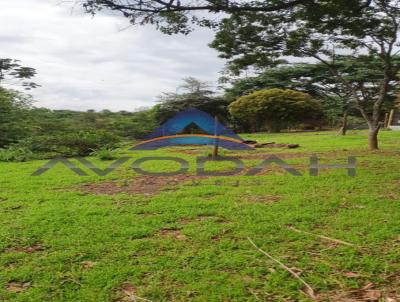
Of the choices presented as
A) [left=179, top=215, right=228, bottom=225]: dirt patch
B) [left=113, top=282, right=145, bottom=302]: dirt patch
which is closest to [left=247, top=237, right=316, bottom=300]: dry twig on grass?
[left=179, top=215, right=228, bottom=225]: dirt patch

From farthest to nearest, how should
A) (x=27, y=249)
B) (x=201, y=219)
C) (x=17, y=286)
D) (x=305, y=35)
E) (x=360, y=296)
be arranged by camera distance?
(x=305, y=35), (x=201, y=219), (x=27, y=249), (x=17, y=286), (x=360, y=296)

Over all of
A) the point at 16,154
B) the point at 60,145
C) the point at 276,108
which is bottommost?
the point at 16,154

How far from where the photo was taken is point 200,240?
3045 mm

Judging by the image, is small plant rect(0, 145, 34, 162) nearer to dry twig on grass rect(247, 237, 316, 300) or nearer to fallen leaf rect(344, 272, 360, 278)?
dry twig on grass rect(247, 237, 316, 300)

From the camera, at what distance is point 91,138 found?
10.1 metres

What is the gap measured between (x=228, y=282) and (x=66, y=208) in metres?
2.31

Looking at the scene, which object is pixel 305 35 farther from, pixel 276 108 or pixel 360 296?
pixel 276 108

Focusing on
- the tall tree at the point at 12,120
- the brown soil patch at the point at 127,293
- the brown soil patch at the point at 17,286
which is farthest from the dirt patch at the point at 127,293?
the tall tree at the point at 12,120

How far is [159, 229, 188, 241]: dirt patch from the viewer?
313cm

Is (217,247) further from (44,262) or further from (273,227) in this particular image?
(44,262)

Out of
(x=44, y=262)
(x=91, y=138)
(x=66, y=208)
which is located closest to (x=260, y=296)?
(x=44, y=262)

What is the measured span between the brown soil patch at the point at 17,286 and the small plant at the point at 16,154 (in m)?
7.05

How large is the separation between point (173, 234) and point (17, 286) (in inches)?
49.0

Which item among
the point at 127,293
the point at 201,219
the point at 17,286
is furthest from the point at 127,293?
the point at 201,219
